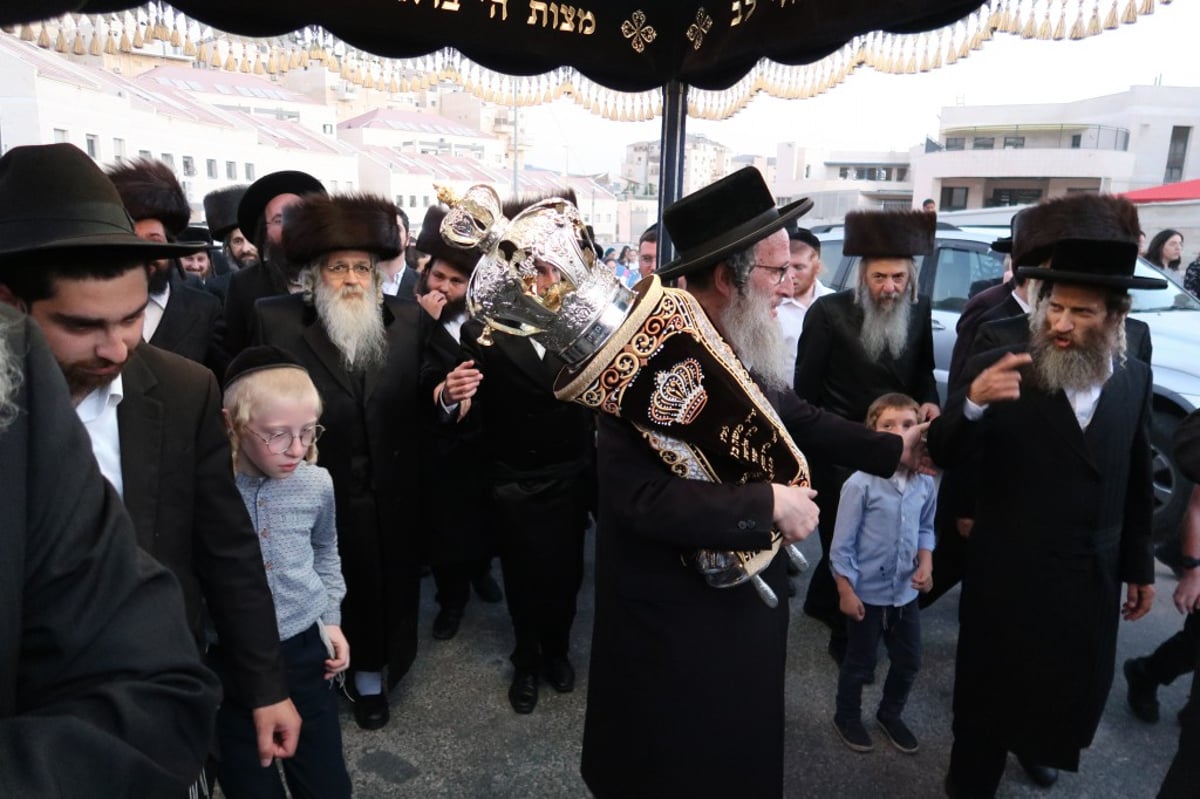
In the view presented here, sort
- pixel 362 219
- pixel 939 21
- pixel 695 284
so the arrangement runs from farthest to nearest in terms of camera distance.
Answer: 1. pixel 939 21
2. pixel 362 219
3. pixel 695 284

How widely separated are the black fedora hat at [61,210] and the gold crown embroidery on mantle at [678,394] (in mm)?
1006

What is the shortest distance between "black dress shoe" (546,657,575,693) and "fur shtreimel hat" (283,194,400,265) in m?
2.02

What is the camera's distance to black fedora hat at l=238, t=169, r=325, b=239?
163 inches

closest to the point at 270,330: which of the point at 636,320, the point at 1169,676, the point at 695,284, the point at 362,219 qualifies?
the point at 362,219

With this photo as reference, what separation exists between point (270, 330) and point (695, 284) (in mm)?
1777

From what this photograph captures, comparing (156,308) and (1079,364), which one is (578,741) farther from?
(156,308)

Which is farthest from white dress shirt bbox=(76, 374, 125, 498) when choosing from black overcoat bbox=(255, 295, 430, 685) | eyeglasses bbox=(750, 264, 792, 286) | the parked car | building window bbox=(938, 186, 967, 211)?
building window bbox=(938, 186, 967, 211)

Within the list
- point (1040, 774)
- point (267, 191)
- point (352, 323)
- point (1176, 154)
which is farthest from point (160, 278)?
point (1176, 154)

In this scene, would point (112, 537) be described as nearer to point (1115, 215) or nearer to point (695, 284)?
point (695, 284)

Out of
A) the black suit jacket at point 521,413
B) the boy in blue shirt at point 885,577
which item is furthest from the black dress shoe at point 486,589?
the boy in blue shirt at point 885,577

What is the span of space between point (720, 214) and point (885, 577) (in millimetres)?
1835

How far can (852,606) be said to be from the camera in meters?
3.01

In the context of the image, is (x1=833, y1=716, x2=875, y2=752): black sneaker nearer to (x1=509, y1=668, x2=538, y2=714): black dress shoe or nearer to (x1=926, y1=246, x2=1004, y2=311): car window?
(x1=509, y1=668, x2=538, y2=714): black dress shoe

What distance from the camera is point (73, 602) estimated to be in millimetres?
927
